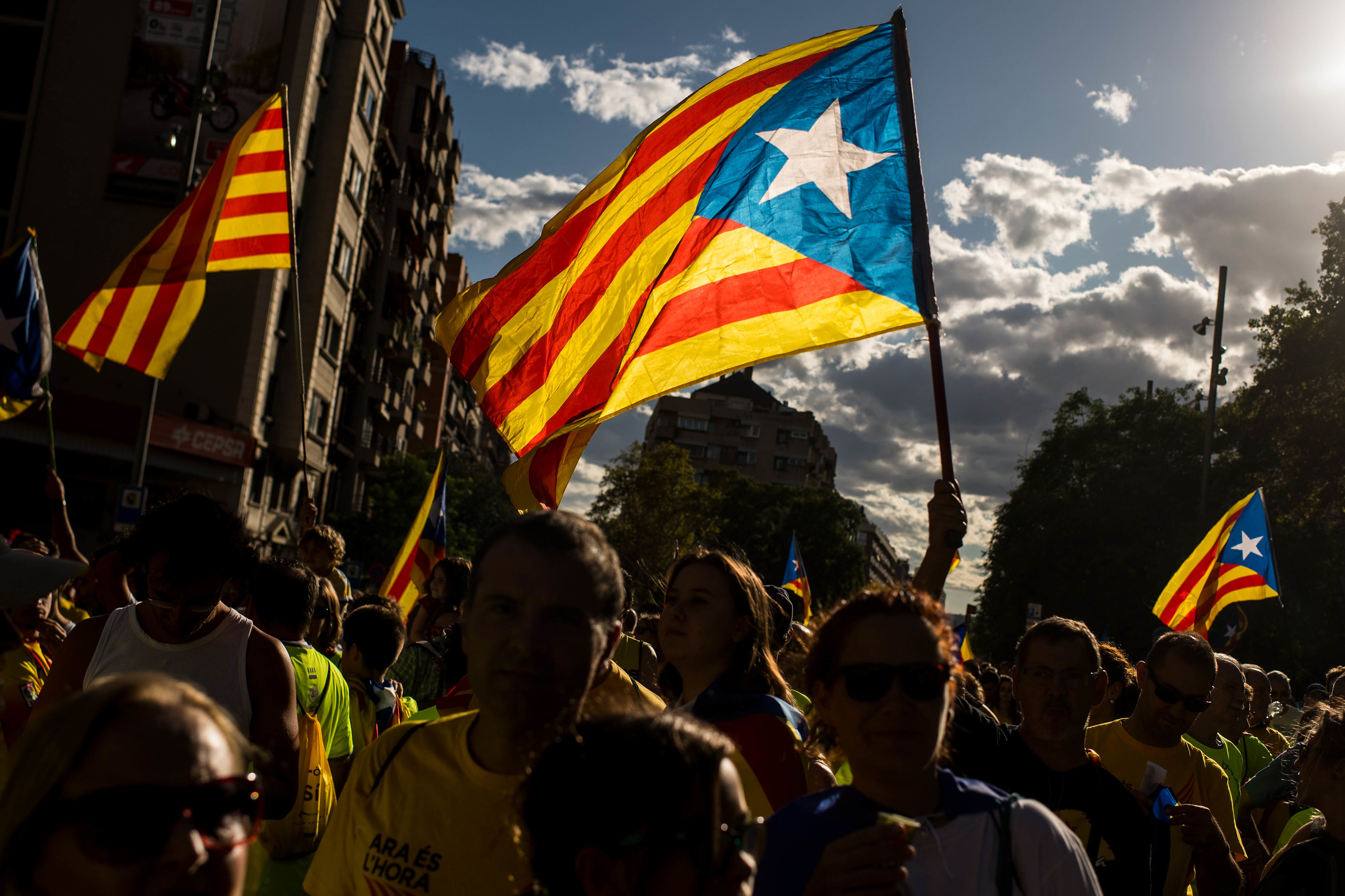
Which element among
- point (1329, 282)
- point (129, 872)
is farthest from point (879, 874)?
point (1329, 282)

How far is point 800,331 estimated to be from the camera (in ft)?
13.8

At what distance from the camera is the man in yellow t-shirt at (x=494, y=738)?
198cm

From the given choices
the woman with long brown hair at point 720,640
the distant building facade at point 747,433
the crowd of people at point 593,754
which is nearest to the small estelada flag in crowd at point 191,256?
the crowd of people at point 593,754

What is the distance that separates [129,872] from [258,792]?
0.19 m

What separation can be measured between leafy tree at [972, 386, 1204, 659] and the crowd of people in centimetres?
3478

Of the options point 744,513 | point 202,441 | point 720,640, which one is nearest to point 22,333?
point 720,640

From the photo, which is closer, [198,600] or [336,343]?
[198,600]

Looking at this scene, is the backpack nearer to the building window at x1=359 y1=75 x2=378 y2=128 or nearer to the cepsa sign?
the cepsa sign

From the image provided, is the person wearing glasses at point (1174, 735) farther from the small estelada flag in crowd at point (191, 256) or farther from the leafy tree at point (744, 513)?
the leafy tree at point (744, 513)

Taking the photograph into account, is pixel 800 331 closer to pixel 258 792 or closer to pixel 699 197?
pixel 699 197

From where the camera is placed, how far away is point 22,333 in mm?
8383

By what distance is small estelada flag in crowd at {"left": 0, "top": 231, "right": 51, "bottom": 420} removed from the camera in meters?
8.34

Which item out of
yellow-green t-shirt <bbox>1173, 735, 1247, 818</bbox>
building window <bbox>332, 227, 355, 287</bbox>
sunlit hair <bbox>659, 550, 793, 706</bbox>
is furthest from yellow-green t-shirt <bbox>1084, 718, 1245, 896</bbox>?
building window <bbox>332, 227, 355, 287</bbox>

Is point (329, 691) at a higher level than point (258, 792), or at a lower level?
lower
